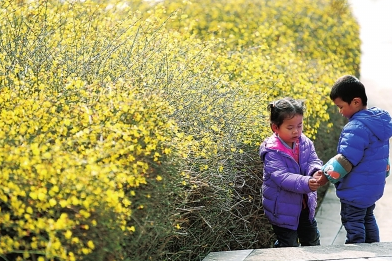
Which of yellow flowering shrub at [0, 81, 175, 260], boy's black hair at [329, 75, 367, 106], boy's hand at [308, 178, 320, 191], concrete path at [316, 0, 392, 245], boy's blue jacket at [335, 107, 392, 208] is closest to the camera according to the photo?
yellow flowering shrub at [0, 81, 175, 260]

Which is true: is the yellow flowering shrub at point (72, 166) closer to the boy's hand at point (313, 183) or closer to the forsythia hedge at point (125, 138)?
the forsythia hedge at point (125, 138)

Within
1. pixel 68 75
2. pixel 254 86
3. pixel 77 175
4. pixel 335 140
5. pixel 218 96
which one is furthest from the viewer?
pixel 335 140

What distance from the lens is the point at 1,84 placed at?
4.19 metres

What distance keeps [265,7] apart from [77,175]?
7.13 metres

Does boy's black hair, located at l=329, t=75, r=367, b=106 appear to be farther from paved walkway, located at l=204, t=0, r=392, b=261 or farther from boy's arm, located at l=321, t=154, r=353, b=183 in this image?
paved walkway, located at l=204, t=0, r=392, b=261

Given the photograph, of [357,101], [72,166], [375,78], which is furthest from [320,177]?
[375,78]

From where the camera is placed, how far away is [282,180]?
170 inches

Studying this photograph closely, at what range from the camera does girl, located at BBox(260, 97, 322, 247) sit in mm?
4363

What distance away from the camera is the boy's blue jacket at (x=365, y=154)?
4.34 m

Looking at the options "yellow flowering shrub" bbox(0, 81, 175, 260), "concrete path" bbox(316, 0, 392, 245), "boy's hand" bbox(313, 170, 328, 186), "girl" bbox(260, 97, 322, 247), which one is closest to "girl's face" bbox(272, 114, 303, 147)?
"girl" bbox(260, 97, 322, 247)

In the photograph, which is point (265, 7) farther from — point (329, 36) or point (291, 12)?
point (329, 36)

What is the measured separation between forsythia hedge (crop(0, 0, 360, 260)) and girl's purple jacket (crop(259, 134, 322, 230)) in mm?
211

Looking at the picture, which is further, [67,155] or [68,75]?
[68,75]

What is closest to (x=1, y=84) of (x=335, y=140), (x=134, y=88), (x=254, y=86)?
(x=134, y=88)
